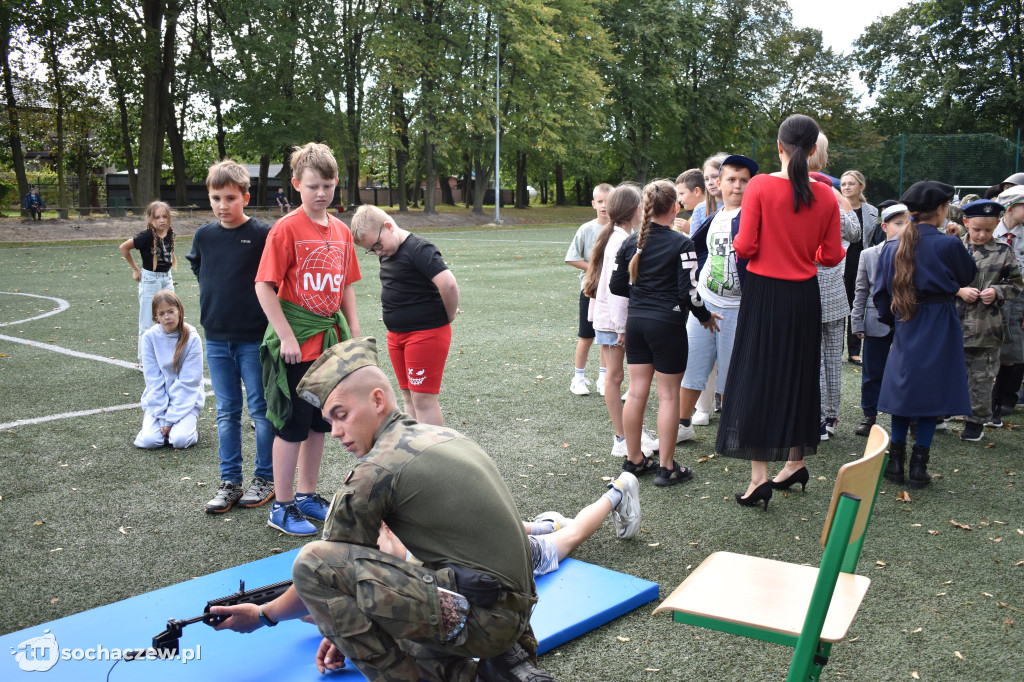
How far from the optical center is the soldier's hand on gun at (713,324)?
5.42 meters

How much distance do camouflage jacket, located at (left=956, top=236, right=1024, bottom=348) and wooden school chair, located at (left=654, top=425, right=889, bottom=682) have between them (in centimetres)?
418

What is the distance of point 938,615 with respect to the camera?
11.8ft

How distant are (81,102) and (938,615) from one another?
4093 cm

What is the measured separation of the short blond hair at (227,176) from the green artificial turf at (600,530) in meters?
1.95

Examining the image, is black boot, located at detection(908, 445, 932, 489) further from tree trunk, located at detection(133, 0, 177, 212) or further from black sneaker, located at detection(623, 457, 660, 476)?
tree trunk, located at detection(133, 0, 177, 212)

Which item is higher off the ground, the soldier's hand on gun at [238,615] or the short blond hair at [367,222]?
the short blond hair at [367,222]

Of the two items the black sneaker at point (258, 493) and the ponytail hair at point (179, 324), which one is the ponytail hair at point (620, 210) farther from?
the ponytail hair at point (179, 324)

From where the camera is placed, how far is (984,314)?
626 centimetres

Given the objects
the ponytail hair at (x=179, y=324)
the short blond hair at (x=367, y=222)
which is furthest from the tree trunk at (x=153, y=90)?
the short blond hair at (x=367, y=222)

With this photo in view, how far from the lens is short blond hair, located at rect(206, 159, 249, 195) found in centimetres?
466

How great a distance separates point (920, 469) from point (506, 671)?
3680 mm

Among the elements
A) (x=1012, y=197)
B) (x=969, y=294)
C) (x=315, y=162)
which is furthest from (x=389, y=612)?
(x=1012, y=197)

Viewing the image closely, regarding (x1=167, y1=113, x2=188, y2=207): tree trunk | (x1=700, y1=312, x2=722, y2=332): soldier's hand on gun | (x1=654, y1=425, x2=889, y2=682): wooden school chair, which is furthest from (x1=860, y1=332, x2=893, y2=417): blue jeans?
(x1=167, y1=113, x2=188, y2=207): tree trunk

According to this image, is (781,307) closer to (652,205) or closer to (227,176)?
(652,205)
